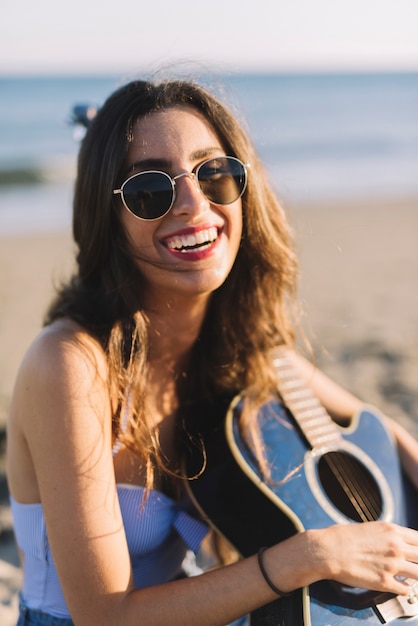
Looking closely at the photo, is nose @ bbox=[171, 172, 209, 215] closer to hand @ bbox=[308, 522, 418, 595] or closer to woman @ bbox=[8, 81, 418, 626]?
woman @ bbox=[8, 81, 418, 626]

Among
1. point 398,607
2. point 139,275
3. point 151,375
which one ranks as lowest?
point 398,607

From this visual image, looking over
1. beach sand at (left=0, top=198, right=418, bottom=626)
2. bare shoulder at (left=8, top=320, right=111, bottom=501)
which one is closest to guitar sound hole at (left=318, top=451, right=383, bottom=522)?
beach sand at (left=0, top=198, right=418, bottom=626)

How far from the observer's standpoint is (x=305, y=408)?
2529 millimetres

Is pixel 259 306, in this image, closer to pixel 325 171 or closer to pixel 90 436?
pixel 90 436

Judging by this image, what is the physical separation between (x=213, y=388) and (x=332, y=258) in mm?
6007

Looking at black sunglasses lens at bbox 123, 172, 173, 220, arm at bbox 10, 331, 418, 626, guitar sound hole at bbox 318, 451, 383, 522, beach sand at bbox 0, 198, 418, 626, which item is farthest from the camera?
beach sand at bbox 0, 198, 418, 626

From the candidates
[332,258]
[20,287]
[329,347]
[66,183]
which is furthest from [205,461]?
[66,183]

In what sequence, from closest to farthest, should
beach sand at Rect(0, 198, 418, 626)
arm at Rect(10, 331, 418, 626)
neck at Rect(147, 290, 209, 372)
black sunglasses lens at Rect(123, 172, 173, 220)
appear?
arm at Rect(10, 331, 418, 626), black sunglasses lens at Rect(123, 172, 173, 220), neck at Rect(147, 290, 209, 372), beach sand at Rect(0, 198, 418, 626)

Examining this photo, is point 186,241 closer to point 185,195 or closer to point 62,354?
point 185,195

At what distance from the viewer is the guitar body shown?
6.32 feet

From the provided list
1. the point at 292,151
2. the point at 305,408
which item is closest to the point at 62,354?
the point at 305,408

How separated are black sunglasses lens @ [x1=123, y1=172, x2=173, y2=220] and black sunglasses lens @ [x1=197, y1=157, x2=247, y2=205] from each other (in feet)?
0.38

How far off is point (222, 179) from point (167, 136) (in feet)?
0.68

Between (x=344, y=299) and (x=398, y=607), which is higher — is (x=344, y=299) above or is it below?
above
